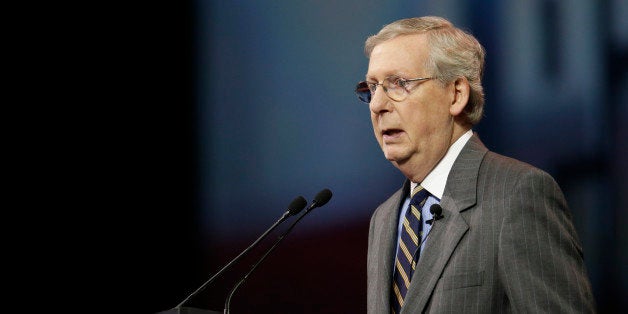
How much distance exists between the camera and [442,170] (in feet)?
7.01

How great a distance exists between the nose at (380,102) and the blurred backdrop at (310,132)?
0.93 m

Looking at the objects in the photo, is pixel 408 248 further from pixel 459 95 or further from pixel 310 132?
pixel 310 132

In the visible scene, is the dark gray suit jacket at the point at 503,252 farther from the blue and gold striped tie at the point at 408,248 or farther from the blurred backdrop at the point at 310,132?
the blurred backdrop at the point at 310,132

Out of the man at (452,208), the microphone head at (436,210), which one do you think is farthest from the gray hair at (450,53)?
the microphone head at (436,210)

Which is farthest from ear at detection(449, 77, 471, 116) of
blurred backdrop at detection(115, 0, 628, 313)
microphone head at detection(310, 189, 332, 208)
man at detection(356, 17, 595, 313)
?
blurred backdrop at detection(115, 0, 628, 313)

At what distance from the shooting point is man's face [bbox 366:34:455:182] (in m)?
2.11

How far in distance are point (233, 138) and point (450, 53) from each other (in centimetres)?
189

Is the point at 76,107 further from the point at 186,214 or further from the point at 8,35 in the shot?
the point at 186,214

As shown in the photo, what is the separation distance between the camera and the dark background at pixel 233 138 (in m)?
3.00

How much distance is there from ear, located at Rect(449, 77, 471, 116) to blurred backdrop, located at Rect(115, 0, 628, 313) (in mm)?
776

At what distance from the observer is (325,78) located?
353 cm

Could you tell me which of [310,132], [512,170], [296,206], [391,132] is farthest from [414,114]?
[310,132]

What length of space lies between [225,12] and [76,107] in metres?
0.92

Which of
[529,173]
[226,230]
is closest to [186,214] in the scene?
[226,230]
